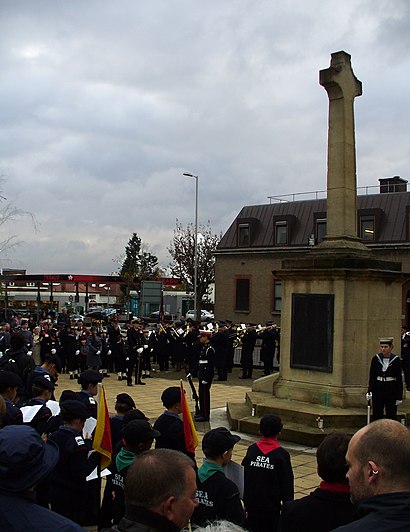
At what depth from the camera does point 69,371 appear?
2134 centimetres

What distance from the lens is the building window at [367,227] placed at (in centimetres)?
3759

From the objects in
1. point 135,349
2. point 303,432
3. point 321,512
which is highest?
point 321,512

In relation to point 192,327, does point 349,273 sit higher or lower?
higher

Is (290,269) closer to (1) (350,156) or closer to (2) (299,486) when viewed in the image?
(1) (350,156)

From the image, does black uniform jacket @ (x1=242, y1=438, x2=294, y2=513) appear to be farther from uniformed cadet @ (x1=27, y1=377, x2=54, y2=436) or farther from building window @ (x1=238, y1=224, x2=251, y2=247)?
building window @ (x1=238, y1=224, x2=251, y2=247)

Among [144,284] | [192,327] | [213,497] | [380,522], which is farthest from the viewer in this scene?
[144,284]

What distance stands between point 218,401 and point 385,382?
6.44 metres

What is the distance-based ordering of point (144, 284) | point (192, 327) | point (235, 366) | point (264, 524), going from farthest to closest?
1. point (144, 284)
2. point (235, 366)
3. point (192, 327)
4. point (264, 524)

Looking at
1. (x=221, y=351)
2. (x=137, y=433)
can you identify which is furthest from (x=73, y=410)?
(x=221, y=351)

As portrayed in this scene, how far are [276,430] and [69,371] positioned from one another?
680 inches

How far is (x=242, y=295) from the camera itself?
44.2 meters

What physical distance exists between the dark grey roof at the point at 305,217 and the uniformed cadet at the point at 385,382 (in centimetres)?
2785

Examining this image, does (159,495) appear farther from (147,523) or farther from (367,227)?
(367,227)

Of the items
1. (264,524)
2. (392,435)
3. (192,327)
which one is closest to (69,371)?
(192,327)
